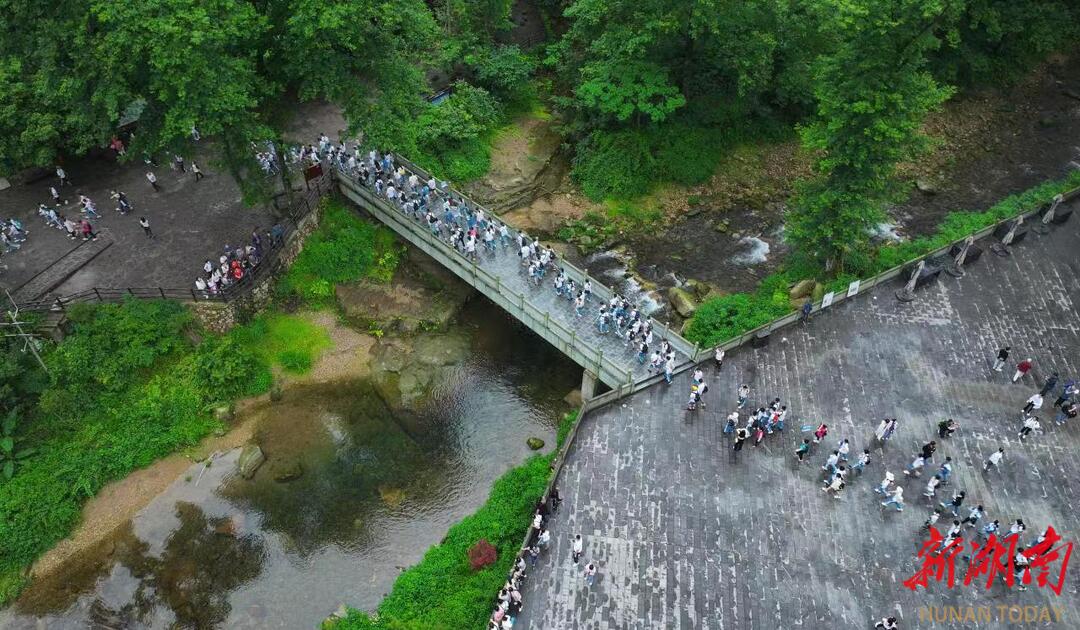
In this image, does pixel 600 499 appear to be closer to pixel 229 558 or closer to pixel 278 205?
pixel 229 558

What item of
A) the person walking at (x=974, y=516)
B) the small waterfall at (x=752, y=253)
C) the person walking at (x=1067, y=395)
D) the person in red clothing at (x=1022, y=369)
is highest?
the small waterfall at (x=752, y=253)

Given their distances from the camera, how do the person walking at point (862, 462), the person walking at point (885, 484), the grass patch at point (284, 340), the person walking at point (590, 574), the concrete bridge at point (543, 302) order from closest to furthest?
the person walking at point (590, 574) → the person walking at point (885, 484) → the person walking at point (862, 462) → the concrete bridge at point (543, 302) → the grass patch at point (284, 340)

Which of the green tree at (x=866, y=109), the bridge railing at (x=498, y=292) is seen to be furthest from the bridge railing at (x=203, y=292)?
the green tree at (x=866, y=109)

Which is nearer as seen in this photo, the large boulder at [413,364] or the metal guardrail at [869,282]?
the metal guardrail at [869,282]

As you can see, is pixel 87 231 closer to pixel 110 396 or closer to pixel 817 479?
pixel 110 396

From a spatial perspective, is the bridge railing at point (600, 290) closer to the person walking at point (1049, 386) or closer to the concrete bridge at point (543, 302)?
the concrete bridge at point (543, 302)

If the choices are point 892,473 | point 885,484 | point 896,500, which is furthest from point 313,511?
point 892,473
